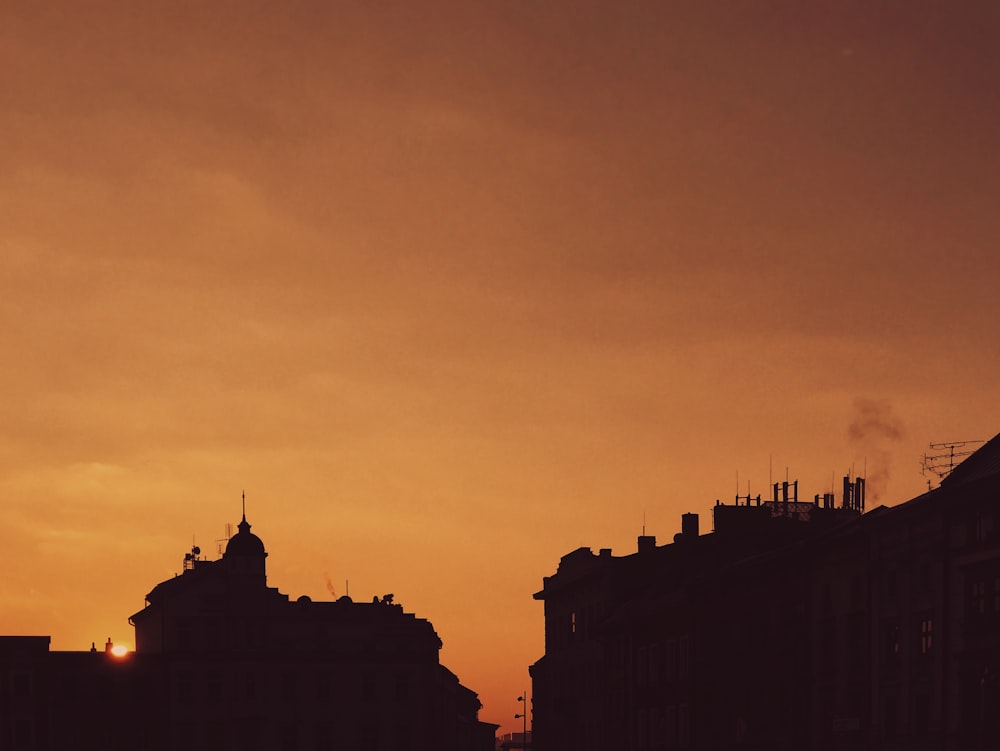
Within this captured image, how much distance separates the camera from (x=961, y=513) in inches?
2889

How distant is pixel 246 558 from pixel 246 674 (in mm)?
10106

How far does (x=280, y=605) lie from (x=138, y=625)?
15065mm

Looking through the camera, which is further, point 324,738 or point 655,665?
point 324,738

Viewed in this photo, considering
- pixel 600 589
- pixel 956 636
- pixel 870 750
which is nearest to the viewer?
pixel 956 636

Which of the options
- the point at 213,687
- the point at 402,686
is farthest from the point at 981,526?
the point at 213,687

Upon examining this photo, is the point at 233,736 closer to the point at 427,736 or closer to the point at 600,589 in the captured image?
the point at 427,736

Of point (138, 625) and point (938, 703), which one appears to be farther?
point (138, 625)

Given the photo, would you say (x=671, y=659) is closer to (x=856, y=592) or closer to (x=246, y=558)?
(x=856, y=592)

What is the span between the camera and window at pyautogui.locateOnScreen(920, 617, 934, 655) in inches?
2963

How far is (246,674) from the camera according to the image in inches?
5856

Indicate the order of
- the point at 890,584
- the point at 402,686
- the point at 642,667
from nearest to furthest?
the point at 890,584 < the point at 642,667 < the point at 402,686

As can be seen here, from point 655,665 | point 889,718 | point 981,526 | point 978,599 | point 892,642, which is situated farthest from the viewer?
point 655,665

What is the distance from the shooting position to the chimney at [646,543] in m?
128

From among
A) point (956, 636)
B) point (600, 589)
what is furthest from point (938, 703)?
point (600, 589)
